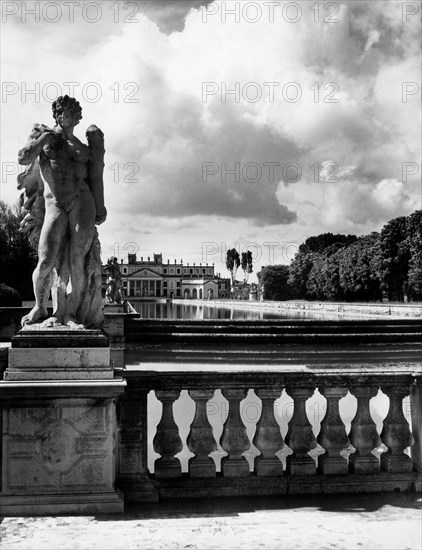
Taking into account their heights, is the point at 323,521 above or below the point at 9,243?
below

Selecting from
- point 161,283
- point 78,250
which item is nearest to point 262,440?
point 78,250

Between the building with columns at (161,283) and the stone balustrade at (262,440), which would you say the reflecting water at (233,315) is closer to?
the stone balustrade at (262,440)

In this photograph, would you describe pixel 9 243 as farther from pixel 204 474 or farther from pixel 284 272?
pixel 284 272

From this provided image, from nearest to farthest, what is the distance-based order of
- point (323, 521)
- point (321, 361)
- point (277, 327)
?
point (323, 521), point (321, 361), point (277, 327)

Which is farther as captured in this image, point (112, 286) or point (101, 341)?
point (112, 286)

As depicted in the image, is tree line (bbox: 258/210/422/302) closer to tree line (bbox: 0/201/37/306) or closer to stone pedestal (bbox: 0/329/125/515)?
tree line (bbox: 0/201/37/306)

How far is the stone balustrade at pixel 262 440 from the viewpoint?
4.84m

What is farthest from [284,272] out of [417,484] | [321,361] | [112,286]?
[417,484]

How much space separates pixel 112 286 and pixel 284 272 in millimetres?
83020

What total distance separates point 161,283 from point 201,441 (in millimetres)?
161655

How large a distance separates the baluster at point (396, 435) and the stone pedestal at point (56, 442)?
219 cm

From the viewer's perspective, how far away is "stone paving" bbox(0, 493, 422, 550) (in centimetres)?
388

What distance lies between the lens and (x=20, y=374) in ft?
15.1

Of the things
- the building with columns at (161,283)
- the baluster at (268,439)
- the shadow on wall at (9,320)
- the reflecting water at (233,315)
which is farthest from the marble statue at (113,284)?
the building with columns at (161,283)
